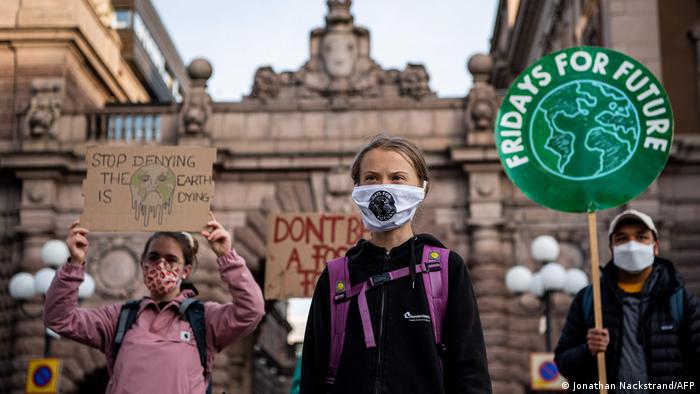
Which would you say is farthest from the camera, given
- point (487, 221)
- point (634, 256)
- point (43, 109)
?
point (43, 109)

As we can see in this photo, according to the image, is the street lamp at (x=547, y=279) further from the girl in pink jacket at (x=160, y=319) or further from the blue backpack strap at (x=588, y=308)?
the girl in pink jacket at (x=160, y=319)

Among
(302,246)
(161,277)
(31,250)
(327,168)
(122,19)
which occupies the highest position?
(122,19)

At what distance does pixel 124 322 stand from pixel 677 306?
3.09 meters

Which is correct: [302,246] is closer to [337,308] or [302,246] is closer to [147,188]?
[147,188]

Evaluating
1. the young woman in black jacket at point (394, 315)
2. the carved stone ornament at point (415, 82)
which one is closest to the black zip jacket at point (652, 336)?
the young woman in black jacket at point (394, 315)

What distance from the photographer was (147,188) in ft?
21.8

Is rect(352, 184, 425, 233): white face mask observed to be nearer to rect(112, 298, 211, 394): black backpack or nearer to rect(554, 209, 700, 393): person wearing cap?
rect(112, 298, 211, 394): black backpack

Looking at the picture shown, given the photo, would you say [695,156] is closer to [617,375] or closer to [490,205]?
[490,205]

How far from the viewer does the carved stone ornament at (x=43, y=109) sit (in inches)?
888

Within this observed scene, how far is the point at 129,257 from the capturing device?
22.3 meters

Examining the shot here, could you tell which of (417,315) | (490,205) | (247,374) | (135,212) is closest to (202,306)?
(135,212)

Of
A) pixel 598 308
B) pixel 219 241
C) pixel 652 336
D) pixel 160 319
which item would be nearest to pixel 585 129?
pixel 598 308

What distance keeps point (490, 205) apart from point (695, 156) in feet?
13.3

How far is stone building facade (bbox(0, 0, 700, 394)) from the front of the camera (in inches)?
840
